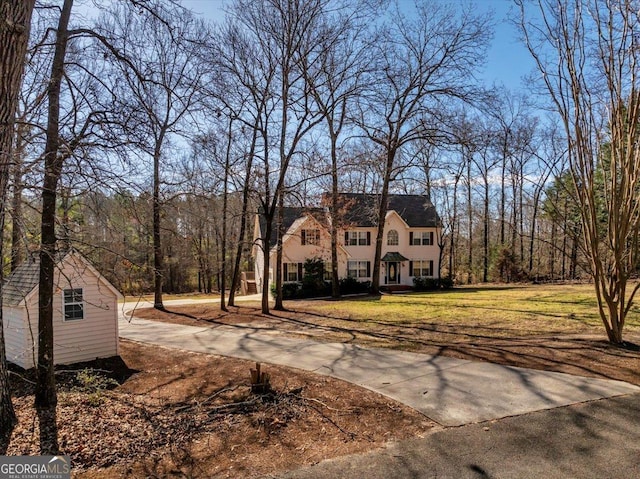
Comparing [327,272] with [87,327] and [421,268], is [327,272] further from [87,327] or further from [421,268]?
[87,327]

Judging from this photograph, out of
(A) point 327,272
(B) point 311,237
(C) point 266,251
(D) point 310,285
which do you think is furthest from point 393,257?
(C) point 266,251

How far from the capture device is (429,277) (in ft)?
103

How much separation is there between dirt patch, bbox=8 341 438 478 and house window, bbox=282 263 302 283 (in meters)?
19.0

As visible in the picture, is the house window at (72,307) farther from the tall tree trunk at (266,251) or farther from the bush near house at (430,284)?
the bush near house at (430,284)

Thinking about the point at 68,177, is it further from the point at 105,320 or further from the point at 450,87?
the point at 450,87

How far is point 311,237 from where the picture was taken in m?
27.5

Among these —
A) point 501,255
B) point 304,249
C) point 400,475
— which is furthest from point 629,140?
point 501,255

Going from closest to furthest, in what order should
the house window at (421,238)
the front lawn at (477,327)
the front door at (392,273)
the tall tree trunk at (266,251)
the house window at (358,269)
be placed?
the front lawn at (477,327), the tall tree trunk at (266,251), the house window at (358,269), the front door at (392,273), the house window at (421,238)

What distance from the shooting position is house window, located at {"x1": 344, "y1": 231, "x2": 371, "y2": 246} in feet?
97.6

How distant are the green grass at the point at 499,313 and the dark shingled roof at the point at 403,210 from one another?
10.8 meters

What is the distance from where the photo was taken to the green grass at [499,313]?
40.7 ft

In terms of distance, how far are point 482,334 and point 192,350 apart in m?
8.23

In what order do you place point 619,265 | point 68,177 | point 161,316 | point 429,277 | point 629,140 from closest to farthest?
point 68,177 → point 629,140 → point 619,265 → point 161,316 → point 429,277

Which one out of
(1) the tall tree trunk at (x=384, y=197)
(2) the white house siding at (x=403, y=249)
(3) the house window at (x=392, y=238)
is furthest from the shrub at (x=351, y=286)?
(3) the house window at (x=392, y=238)
